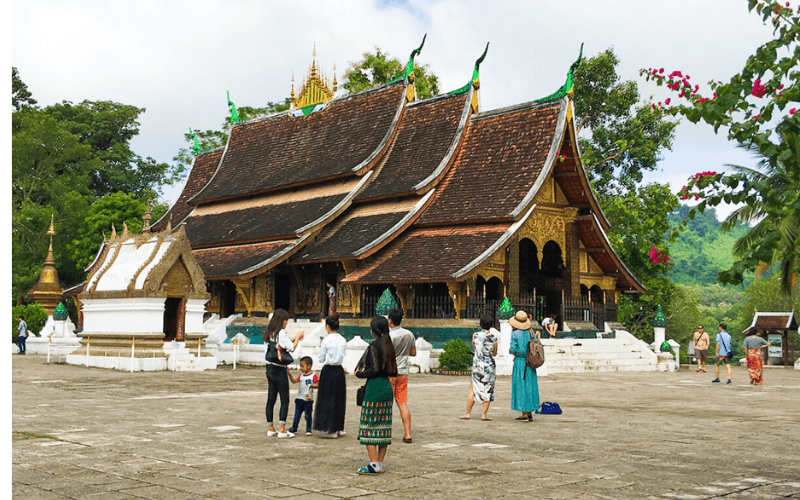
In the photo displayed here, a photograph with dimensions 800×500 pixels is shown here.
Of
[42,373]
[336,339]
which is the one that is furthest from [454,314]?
[336,339]

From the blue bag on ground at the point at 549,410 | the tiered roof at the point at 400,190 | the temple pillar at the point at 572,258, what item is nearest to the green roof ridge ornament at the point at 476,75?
the tiered roof at the point at 400,190

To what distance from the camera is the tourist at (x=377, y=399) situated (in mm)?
6570

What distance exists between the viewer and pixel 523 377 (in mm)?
10094

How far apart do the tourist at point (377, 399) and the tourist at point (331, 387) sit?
1174 mm

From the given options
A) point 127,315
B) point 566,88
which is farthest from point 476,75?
point 127,315

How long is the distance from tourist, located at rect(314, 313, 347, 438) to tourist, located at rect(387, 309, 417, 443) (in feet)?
1.78

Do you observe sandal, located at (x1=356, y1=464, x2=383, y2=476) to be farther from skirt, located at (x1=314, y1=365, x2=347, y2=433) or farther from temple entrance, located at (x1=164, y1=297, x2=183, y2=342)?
temple entrance, located at (x1=164, y1=297, x2=183, y2=342)

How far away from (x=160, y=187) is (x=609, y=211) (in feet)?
93.7

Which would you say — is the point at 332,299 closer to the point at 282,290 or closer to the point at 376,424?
the point at 282,290

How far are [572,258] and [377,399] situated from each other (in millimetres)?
17167

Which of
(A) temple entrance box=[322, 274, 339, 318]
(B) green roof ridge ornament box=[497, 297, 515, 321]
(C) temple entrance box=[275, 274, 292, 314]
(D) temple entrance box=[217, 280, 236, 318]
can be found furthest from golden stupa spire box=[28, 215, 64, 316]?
(B) green roof ridge ornament box=[497, 297, 515, 321]

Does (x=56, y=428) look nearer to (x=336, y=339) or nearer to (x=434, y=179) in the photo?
(x=336, y=339)

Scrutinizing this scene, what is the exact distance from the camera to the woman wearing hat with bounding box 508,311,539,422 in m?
9.99

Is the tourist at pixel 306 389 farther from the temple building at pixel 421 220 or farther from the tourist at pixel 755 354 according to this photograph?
the tourist at pixel 755 354
